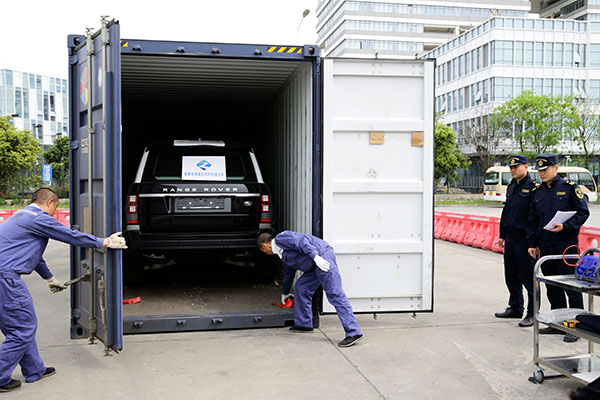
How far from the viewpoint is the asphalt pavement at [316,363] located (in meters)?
4.41

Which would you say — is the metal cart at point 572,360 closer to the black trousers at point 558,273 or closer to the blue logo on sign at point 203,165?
the black trousers at point 558,273

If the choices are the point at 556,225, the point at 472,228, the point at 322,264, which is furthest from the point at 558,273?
the point at 472,228

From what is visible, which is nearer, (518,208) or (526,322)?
(526,322)

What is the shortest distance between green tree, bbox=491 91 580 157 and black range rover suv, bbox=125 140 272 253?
122ft

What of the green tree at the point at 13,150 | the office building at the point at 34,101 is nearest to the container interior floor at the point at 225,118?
the green tree at the point at 13,150

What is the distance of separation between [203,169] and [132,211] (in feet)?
3.38

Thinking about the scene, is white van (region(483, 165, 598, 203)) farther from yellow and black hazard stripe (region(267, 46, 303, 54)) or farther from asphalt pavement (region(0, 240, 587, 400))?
yellow and black hazard stripe (region(267, 46, 303, 54))

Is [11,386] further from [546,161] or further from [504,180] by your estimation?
[504,180]

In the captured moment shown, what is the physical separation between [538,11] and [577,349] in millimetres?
69937

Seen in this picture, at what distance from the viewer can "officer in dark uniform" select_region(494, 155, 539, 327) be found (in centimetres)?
650

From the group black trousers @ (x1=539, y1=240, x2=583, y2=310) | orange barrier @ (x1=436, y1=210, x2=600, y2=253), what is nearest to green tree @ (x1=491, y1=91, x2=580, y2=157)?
orange barrier @ (x1=436, y1=210, x2=600, y2=253)

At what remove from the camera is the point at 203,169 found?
7.19 metres

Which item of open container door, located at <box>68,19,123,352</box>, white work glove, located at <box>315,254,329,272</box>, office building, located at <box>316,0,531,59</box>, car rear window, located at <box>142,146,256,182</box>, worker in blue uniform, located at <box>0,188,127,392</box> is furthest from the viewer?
office building, located at <box>316,0,531,59</box>

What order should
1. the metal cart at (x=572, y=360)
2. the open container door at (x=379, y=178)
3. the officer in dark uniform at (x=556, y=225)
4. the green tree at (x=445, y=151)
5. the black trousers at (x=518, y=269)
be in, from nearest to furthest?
the metal cart at (x=572, y=360) < the officer in dark uniform at (x=556, y=225) < the open container door at (x=379, y=178) < the black trousers at (x=518, y=269) < the green tree at (x=445, y=151)
